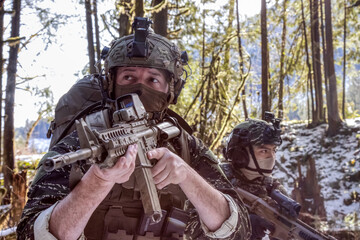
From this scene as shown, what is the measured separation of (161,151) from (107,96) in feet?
2.74

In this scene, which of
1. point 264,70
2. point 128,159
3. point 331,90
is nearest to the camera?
point 128,159

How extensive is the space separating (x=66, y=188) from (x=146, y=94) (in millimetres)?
844

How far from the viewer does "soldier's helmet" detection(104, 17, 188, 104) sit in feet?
8.04

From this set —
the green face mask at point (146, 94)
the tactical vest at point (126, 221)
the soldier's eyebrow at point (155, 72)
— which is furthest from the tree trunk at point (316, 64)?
the tactical vest at point (126, 221)

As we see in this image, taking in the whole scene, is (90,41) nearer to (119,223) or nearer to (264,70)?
(264,70)

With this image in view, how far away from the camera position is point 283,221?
384cm

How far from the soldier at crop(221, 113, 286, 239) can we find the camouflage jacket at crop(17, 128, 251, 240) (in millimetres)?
1871

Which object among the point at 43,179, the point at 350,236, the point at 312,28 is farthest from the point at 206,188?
the point at 312,28

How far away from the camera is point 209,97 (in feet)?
27.7

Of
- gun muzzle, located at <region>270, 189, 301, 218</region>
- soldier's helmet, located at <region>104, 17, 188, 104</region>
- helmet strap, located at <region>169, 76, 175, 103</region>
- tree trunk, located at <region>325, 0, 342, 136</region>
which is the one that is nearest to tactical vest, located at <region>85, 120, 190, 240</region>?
helmet strap, located at <region>169, 76, 175, 103</region>

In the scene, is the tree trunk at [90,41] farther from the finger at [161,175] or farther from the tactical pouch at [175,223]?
the finger at [161,175]

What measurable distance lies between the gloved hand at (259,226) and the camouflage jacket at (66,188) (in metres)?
1.41

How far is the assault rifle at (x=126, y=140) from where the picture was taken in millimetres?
1444

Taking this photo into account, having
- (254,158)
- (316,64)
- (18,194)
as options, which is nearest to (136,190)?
(254,158)
